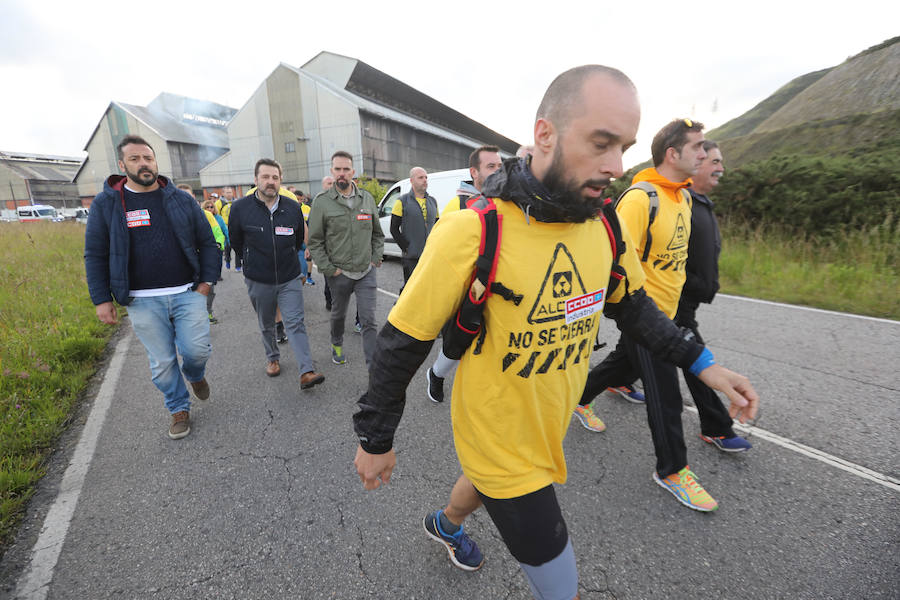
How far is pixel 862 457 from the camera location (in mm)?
2680

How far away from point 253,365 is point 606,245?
4.35m

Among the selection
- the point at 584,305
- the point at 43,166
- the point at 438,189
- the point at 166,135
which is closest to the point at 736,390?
the point at 584,305

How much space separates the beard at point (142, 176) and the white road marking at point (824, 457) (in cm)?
499

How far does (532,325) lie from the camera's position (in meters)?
1.25

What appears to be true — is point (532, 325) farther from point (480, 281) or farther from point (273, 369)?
point (273, 369)

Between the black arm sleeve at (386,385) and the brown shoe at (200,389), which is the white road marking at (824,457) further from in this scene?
the brown shoe at (200,389)

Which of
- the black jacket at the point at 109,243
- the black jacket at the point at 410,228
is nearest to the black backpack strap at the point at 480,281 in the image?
the black jacket at the point at 109,243

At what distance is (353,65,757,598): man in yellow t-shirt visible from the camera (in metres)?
1.15

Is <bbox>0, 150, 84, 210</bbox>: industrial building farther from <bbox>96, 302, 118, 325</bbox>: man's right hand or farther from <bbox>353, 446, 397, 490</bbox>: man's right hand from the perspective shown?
<bbox>353, 446, 397, 490</bbox>: man's right hand

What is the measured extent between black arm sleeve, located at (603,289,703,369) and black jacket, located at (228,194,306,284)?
3483 millimetres

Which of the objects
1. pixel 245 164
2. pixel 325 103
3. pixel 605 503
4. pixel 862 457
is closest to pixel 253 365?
pixel 605 503

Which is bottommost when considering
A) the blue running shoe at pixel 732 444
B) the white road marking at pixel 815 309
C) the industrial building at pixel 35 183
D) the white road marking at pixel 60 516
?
the white road marking at pixel 60 516

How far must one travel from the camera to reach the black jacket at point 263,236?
13.2 feet

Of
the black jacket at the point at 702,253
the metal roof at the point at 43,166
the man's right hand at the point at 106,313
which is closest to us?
the black jacket at the point at 702,253
